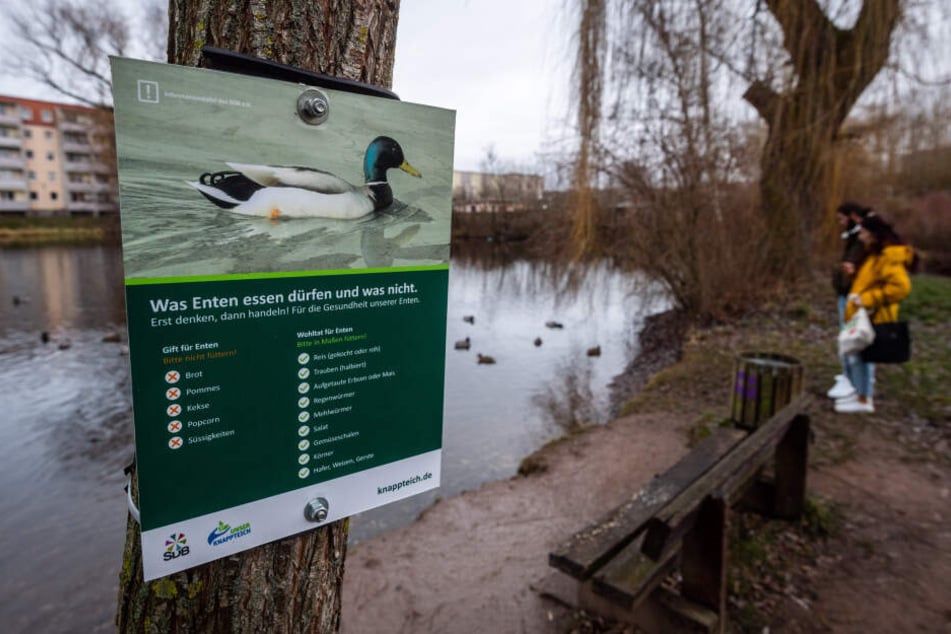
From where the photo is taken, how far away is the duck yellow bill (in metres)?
1.17

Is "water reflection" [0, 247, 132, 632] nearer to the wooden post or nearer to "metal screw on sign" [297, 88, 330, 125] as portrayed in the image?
"metal screw on sign" [297, 88, 330, 125]

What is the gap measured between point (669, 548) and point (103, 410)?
8.70 m

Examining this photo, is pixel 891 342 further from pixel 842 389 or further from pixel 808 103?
pixel 808 103

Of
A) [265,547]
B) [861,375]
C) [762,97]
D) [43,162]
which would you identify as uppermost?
[43,162]

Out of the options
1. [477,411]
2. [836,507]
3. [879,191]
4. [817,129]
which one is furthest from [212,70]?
[879,191]

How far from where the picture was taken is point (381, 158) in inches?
44.8

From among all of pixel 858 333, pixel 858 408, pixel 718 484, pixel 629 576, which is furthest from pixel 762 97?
pixel 629 576

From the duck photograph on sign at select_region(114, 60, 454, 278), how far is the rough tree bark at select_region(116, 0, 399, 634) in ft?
0.40

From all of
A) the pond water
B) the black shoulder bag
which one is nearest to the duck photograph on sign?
the pond water

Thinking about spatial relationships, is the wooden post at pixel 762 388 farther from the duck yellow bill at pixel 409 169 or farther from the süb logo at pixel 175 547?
the süb logo at pixel 175 547

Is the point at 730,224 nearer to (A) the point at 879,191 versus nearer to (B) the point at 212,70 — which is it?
(A) the point at 879,191

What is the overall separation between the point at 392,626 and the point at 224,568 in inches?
110

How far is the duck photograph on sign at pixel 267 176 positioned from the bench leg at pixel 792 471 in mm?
3730

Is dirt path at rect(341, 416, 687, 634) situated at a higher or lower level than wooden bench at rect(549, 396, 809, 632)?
lower
